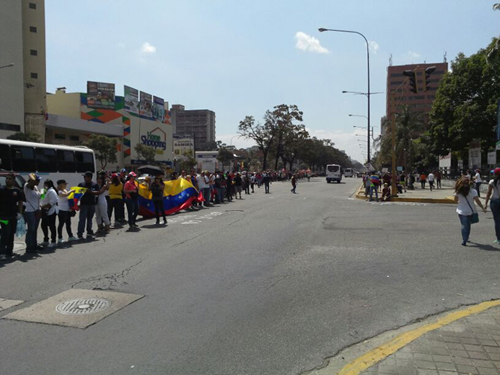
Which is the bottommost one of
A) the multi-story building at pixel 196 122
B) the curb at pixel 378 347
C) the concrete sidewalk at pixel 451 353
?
the curb at pixel 378 347

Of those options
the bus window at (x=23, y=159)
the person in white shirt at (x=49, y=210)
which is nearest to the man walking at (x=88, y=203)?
the person in white shirt at (x=49, y=210)

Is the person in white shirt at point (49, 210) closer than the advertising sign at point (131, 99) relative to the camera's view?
Yes

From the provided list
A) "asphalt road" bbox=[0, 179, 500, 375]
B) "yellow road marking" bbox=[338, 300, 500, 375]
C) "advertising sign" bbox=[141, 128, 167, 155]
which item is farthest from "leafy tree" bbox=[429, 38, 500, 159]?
"advertising sign" bbox=[141, 128, 167, 155]

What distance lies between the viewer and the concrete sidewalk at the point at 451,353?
3.73 m

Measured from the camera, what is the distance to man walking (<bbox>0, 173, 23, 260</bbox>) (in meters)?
8.74

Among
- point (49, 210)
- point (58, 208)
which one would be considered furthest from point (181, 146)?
point (49, 210)

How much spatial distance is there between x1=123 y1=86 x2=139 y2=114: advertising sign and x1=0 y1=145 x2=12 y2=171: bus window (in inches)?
2222

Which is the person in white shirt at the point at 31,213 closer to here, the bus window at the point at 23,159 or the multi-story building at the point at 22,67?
the bus window at the point at 23,159

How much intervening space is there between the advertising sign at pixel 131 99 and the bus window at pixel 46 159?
54035 mm

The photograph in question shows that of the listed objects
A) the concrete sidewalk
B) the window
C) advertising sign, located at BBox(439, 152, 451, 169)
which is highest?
the window

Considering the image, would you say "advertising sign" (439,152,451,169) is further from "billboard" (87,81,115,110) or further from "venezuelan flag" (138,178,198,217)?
"billboard" (87,81,115,110)

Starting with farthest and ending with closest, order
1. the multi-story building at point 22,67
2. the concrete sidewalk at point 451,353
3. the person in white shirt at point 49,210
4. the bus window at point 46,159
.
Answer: the multi-story building at point 22,67 → the bus window at point 46,159 → the person in white shirt at point 49,210 → the concrete sidewalk at point 451,353

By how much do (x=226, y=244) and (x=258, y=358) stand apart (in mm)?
6068

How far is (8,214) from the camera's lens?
8797mm
